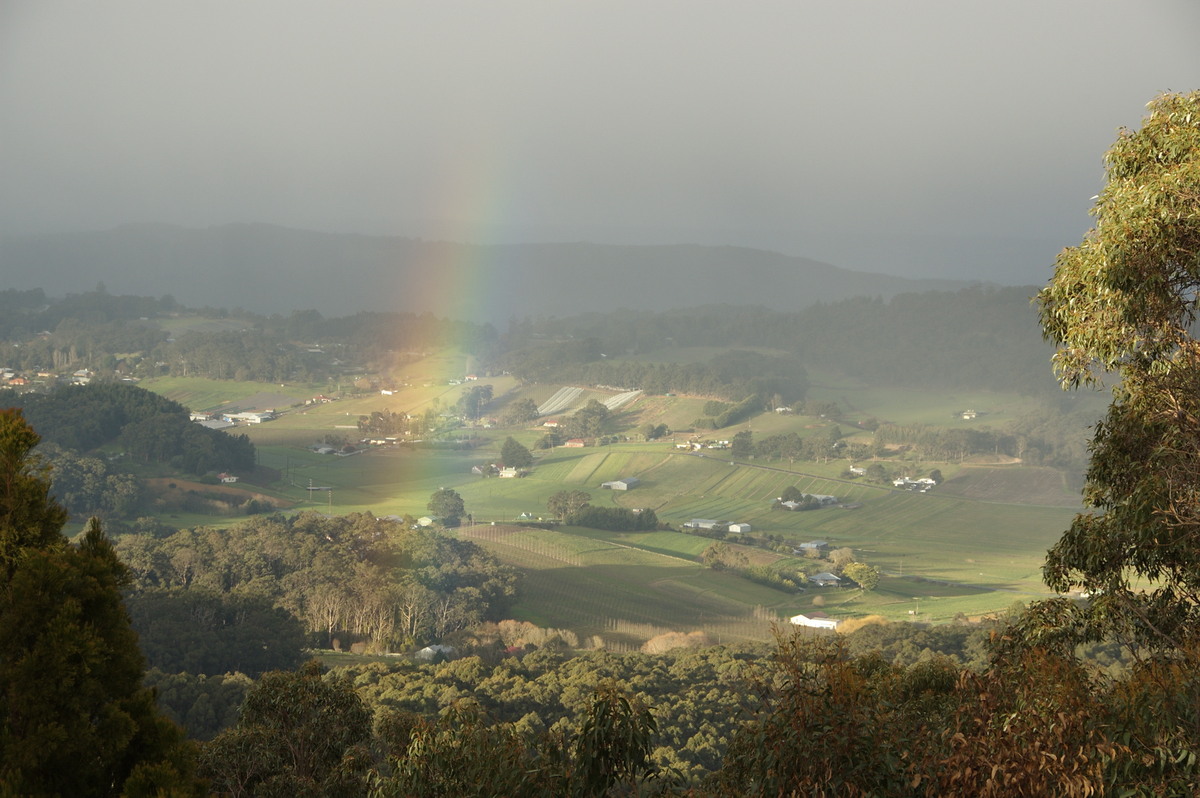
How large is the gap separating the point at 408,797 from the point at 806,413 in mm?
112505

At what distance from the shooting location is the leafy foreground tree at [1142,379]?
22.1 ft

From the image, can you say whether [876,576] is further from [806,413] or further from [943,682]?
[806,413]

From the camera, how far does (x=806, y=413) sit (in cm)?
11569

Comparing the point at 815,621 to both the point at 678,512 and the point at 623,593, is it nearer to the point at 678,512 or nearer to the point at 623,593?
the point at 623,593

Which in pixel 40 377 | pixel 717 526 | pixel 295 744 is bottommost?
pixel 717 526

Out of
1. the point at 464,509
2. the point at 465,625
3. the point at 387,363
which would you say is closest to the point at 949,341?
the point at 387,363

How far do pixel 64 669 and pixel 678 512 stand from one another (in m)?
69.3

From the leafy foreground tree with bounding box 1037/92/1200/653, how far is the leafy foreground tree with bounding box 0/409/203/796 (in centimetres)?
627

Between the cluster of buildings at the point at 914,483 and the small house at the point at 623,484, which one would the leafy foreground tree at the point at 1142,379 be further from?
the cluster of buildings at the point at 914,483

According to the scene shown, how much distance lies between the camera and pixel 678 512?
73.2 metres

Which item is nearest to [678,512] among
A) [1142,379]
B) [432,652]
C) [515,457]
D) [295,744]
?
[515,457]

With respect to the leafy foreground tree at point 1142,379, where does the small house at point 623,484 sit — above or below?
below

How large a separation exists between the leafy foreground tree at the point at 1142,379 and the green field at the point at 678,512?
31734mm

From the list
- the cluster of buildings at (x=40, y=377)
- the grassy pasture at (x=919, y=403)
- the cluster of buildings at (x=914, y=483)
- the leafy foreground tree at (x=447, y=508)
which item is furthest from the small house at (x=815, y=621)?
the cluster of buildings at (x=40, y=377)
